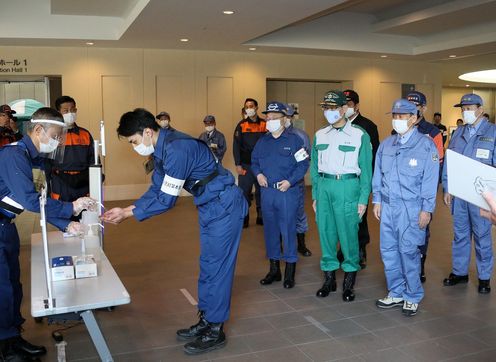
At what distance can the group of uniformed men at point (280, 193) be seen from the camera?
2877 mm

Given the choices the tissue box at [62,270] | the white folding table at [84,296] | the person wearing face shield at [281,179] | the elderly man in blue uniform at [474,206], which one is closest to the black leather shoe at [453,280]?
the elderly man in blue uniform at [474,206]

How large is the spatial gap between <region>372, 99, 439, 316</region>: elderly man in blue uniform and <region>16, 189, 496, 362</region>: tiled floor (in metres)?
0.30

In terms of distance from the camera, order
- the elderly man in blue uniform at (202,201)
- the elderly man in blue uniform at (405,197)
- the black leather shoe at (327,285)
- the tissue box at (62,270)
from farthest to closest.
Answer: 1. the black leather shoe at (327,285)
2. the elderly man in blue uniform at (405,197)
3. the elderly man in blue uniform at (202,201)
4. the tissue box at (62,270)

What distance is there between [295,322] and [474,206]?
1.84m

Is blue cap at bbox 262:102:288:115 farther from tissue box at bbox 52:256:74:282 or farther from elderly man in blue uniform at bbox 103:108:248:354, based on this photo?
tissue box at bbox 52:256:74:282

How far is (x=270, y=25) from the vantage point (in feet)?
24.6

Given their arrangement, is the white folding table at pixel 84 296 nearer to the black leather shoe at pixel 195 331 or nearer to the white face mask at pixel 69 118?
the black leather shoe at pixel 195 331

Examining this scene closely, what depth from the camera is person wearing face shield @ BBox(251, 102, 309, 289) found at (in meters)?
4.23

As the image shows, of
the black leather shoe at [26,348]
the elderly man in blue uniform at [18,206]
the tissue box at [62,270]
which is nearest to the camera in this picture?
the tissue box at [62,270]

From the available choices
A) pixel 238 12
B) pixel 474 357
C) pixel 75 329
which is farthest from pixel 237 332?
pixel 238 12

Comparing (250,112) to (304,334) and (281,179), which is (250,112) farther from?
(304,334)

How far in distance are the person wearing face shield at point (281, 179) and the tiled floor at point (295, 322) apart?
0.48m

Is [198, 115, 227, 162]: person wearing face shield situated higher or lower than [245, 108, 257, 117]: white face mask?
lower

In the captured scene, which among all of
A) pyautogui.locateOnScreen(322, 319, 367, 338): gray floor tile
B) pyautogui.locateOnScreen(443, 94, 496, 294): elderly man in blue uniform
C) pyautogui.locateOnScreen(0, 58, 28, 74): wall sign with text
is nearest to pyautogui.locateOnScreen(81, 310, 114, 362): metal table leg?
pyautogui.locateOnScreen(322, 319, 367, 338): gray floor tile
